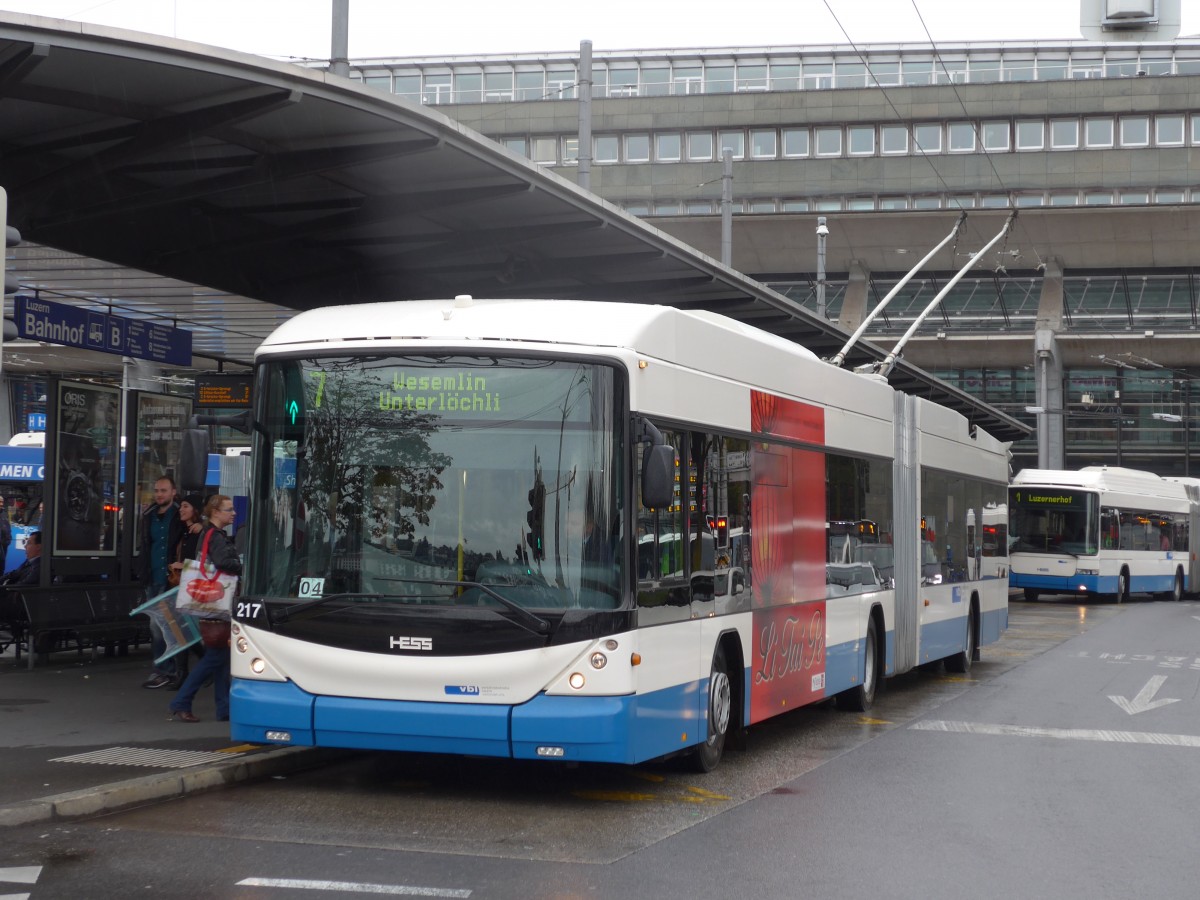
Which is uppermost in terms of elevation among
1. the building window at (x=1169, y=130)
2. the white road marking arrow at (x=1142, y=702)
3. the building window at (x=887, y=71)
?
the building window at (x=887, y=71)

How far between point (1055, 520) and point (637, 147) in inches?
894

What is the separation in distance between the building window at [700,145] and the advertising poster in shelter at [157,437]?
39.1m

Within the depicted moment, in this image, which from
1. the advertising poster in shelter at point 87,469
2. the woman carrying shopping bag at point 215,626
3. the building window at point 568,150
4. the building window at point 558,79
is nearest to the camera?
the woman carrying shopping bag at point 215,626

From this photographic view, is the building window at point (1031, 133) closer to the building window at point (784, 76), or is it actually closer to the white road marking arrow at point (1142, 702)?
the building window at point (784, 76)

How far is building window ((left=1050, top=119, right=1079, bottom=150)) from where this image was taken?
52.3 meters

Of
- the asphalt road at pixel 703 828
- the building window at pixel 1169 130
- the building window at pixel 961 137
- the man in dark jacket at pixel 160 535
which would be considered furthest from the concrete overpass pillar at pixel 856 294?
the asphalt road at pixel 703 828

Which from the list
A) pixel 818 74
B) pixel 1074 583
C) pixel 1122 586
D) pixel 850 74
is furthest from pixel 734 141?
pixel 1074 583

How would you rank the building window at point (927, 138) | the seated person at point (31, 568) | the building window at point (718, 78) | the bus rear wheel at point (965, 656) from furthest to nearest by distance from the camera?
the building window at point (718, 78) < the building window at point (927, 138) < the bus rear wheel at point (965, 656) < the seated person at point (31, 568)

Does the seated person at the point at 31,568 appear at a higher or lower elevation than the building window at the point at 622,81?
lower

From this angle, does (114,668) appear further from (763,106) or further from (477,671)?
(763,106)

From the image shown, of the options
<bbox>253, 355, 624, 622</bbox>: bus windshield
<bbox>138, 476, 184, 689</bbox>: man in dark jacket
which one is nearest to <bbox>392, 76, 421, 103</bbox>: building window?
<bbox>138, 476, 184, 689</bbox>: man in dark jacket

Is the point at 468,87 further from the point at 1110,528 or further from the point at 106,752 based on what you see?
the point at 106,752

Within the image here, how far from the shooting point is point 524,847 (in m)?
7.71

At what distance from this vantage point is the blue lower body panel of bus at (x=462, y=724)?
27.8 ft
